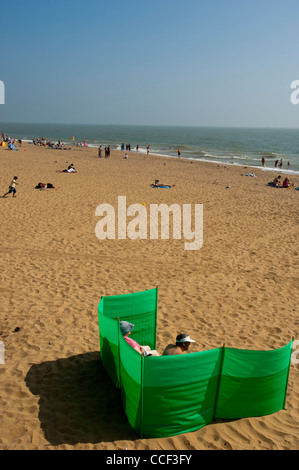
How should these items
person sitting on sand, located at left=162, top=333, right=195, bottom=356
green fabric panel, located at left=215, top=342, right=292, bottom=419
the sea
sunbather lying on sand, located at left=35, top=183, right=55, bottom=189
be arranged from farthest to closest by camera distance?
the sea → sunbather lying on sand, located at left=35, top=183, right=55, bottom=189 → person sitting on sand, located at left=162, top=333, right=195, bottom=356 → green fabric panel, located at left=215, top=342, right=292, bottom=419

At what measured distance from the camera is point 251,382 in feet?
13.8

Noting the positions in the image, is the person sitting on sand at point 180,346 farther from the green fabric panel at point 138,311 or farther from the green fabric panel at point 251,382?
the green fabric panel at point 138,311

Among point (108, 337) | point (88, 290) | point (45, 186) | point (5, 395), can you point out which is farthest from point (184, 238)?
point (45, 186)

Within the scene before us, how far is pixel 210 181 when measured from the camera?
25.7 metres

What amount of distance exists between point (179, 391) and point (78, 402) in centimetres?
160

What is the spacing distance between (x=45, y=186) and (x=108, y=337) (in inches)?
629

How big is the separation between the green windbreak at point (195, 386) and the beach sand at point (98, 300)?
0.56 feet

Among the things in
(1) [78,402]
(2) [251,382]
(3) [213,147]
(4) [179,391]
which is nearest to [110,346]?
(1) [78,402]

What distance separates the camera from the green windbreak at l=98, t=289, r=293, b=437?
3.82 meters

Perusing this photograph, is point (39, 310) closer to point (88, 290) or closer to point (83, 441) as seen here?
point (88, 290)

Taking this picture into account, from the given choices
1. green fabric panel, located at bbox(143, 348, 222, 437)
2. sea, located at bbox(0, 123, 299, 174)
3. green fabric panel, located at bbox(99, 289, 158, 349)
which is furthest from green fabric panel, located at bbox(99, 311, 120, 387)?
sea, located at bbox(0, 123, 299, 174)

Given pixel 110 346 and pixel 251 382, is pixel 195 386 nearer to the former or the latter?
pixel 251 382

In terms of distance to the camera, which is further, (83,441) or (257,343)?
(257,343)

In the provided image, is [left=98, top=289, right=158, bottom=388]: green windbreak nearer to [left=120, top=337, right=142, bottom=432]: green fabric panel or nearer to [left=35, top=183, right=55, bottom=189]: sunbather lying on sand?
[left=120, top=337, right=142, bottom=432]: green fabric panel
